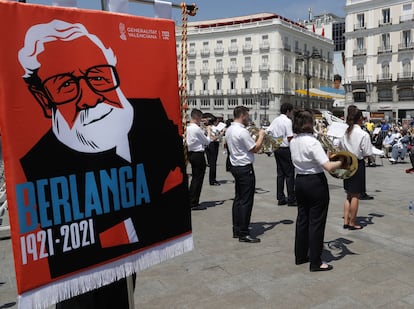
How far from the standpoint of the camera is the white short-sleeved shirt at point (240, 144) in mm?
5441

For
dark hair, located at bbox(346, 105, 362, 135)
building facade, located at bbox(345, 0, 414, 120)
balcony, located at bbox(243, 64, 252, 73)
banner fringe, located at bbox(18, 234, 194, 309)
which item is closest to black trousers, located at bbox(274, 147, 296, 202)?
dark hair, located at bbox(346, 105, 362, 135)

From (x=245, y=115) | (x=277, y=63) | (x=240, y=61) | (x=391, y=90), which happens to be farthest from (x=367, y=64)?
(x=245, y=115)

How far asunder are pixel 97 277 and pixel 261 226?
4649mm

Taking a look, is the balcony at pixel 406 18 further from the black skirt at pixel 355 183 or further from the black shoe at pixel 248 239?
the black shoe at pixel 248 239

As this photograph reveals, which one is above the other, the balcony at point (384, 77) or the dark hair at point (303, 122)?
the balcony at point (384, 77)

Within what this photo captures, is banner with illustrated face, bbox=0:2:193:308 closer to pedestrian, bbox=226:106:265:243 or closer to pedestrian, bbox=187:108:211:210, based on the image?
pedestrian, bbox=226:106:265:243

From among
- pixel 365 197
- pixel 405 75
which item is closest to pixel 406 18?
pixel 405 75

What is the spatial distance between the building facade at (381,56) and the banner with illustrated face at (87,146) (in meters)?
49.4

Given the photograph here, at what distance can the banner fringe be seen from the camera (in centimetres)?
180

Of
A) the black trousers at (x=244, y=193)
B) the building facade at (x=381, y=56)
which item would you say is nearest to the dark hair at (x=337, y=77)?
the building facade at (x=381, y=56)

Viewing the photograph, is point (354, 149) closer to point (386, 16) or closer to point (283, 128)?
point (283, 128)

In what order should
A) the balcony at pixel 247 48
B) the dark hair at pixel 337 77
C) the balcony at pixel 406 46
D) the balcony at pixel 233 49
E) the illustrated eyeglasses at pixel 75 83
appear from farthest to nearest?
the dark hair at pixel 337 77 → the balcony at pixel 233 49 → the balcony at pixel 247 48 → the balcony at pixel 406 46 → the illustrated eyeglasses at pixel 75 83

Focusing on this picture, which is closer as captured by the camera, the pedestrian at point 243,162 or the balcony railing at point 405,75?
the pedestrian at point 243,162

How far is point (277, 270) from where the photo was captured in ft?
14.8
